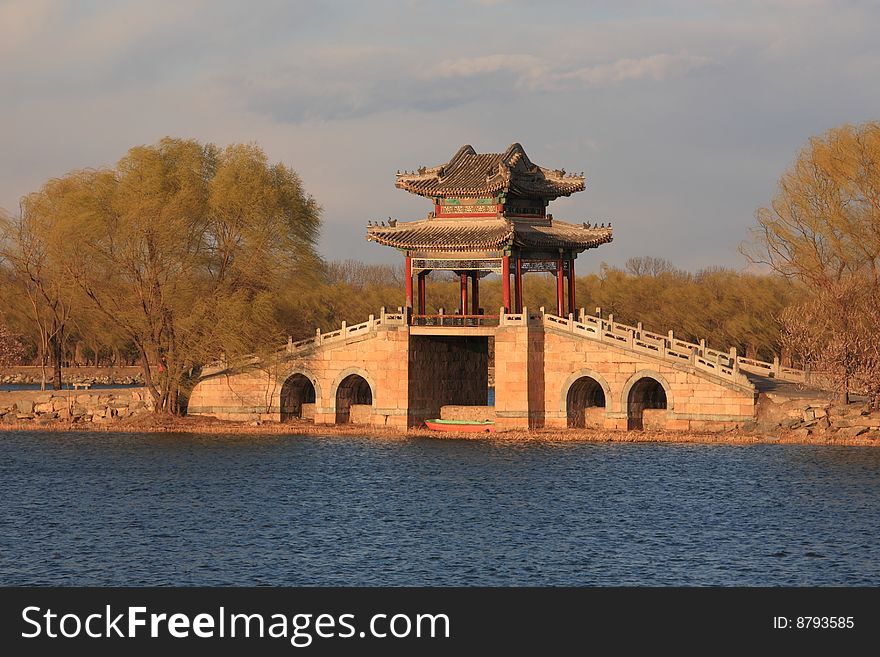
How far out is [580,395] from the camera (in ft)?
211

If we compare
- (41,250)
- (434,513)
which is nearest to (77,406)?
(41,250)

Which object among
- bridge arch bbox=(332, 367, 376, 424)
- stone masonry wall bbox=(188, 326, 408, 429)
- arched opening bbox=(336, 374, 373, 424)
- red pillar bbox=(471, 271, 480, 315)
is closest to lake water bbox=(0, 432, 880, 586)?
stone masonry wall bbox=(188, 326, 408, 429)

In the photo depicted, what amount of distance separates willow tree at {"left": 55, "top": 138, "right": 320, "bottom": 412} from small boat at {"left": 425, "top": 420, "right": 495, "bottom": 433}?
28.7 feet

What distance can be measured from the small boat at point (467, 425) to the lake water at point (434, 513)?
2.07m

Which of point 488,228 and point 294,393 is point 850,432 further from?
point 294,393

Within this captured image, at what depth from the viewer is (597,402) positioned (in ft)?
222

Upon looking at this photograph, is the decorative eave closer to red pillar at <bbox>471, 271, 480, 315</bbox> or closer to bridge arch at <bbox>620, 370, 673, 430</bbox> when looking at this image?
red pillar at <bbox>471, 271, 480, 315</bbox>

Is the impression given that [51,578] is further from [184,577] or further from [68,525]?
[68,525]

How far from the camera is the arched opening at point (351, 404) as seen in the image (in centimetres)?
6675

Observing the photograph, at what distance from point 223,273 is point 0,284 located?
2962cm

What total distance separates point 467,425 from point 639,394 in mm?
7771

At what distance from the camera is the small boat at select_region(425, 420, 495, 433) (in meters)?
63.8

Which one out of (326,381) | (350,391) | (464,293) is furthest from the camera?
(464,293)

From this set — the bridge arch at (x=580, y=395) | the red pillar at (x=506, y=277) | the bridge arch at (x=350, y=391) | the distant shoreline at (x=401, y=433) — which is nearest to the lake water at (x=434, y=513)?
the distant shoreline at (x=401, y=433)
